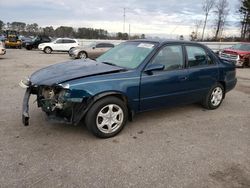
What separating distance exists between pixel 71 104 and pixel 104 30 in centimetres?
5087

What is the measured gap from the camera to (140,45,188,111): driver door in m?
4.45

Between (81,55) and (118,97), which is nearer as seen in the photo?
(118,97)

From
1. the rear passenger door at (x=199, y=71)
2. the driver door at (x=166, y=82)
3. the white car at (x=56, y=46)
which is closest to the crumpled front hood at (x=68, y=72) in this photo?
the driver door at (x=166, y=82)

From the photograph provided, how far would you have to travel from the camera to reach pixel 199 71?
17.4 ft

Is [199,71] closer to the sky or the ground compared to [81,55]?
closer to the sky

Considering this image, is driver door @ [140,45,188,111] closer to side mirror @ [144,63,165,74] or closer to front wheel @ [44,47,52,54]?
side mirror @ [144,63,165,74]

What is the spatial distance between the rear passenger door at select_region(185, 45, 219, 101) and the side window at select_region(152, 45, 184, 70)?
0.72 feet

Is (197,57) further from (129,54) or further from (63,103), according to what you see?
(63,103)

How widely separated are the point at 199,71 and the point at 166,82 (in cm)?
103

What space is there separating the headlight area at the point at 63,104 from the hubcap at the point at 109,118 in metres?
0.35

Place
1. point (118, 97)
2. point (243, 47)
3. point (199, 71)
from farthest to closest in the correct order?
point (243, 47)
point (199, 71)
point (118, 97)

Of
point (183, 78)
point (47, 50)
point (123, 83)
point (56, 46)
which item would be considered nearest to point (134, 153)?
point (123, 83)

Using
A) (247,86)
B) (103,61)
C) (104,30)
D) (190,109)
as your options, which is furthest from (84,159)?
(104,30)

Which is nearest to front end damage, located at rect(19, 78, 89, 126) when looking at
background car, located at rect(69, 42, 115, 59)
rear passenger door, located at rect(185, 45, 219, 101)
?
rear passenger door, located at rect(185, 45, 219, 101)
